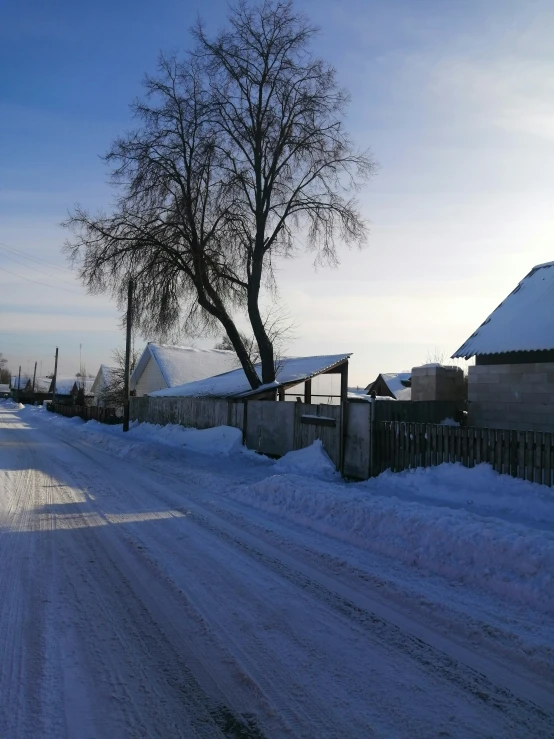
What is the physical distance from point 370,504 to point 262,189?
16.3 meters

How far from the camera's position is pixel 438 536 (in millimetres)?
6887

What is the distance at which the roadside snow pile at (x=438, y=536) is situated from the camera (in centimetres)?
575

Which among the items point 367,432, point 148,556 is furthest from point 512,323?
point 148,556

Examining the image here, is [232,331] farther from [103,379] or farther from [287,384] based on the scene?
[103,379]

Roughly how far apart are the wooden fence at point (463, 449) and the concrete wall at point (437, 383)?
258 inches

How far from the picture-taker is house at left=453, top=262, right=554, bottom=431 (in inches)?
551

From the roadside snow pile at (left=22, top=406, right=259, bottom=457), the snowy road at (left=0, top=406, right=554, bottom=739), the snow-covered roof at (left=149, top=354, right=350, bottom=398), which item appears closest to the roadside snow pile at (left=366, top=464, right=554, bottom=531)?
the snowy road at (left=0, top=406, right=554, bottom=739)

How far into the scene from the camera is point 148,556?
669 cm

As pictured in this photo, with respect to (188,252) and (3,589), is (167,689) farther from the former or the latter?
(188,252)

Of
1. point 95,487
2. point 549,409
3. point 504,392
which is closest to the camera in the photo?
point 95,487

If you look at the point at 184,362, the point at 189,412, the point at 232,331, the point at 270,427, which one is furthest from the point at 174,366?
the point at 270,427

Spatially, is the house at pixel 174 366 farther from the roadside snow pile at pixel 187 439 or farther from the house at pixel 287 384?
the roadside snow pile at pixel 187 439

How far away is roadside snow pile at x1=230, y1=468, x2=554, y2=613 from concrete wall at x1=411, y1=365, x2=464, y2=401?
8.73 m

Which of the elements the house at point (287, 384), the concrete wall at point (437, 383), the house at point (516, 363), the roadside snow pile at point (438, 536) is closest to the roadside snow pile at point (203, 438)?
the house at point (287, 384)
